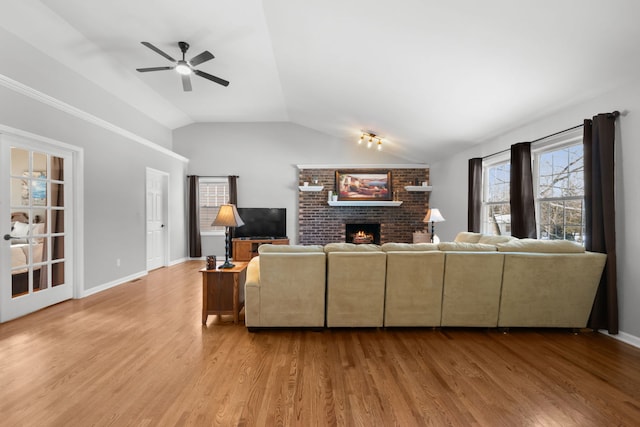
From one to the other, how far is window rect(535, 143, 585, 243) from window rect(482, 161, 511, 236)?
703mm

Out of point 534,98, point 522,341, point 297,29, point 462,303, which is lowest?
point 522,341

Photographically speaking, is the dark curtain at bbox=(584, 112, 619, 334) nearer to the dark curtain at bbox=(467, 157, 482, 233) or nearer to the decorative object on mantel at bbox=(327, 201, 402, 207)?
the dark curtain at bbox=(467, 157, 482, 233)

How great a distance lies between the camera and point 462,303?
295 centimetres

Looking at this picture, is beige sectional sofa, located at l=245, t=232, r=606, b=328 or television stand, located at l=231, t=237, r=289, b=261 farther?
television stand, located at l=231, t=237, r=289, b=261

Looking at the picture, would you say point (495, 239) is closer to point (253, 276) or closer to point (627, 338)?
point (627, 338)

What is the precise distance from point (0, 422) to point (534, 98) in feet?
16.5

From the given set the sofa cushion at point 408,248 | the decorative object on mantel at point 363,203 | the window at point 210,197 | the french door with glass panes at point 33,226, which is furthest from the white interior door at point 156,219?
the sofa cushion at point 408,248

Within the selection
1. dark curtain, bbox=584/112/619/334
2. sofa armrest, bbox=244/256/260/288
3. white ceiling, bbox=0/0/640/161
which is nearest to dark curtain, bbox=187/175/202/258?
white ceiling, bbox=0/0/640/161

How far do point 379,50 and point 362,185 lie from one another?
410 centimetres

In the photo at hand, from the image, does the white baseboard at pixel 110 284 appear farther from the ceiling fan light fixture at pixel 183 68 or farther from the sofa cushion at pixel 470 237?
the sofa cushion at pixel 470 237

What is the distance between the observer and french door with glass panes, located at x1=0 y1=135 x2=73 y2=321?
319cm

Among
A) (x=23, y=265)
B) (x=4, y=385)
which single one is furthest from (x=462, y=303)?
(x=23, y=265)

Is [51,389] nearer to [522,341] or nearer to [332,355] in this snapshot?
[332,355]

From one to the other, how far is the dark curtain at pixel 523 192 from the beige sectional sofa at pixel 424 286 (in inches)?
34.9
